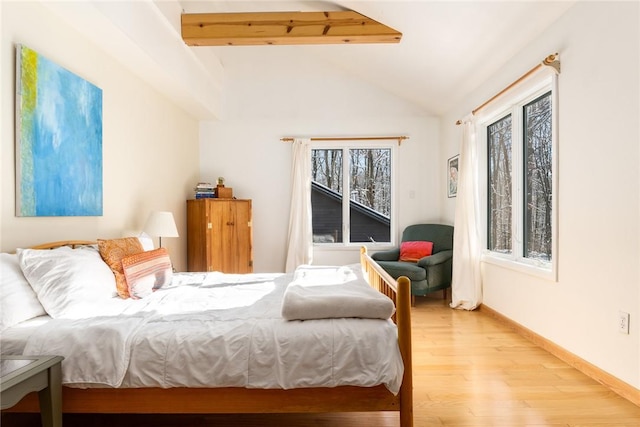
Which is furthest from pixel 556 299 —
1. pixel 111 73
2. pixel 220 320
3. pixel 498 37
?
pixel 111 73

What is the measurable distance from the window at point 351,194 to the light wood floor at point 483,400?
2627 millimetres

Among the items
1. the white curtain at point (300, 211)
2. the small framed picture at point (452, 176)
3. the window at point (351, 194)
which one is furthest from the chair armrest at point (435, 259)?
the white curtain at point (300, 211)

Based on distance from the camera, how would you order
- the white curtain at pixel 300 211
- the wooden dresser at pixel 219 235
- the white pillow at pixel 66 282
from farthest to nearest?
the white curtain at pixel 300 211 < the wooden dresser at pixel 219 235 < the white pillow at pixel 66 282

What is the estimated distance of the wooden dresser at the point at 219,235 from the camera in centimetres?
460

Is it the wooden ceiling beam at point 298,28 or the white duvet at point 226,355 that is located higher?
the wooden ceiling beam at point 298,28

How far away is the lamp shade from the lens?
3.50 meters

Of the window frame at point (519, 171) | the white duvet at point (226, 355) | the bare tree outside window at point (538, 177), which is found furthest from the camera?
the bare tree outside window at point (538, 177)

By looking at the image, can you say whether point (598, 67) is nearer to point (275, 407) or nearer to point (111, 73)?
point (275, 407)

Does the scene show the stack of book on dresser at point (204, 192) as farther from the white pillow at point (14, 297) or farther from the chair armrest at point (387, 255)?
the white pillow at point (14, 297)

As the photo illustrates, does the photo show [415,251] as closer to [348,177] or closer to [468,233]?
[468,233]

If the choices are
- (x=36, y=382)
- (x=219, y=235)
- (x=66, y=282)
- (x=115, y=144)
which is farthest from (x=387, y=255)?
(x=36, y=382)

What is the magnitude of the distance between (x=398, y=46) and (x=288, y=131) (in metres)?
1.98

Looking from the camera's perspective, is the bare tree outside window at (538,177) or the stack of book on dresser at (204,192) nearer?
the bare tree outside window at (538,177)

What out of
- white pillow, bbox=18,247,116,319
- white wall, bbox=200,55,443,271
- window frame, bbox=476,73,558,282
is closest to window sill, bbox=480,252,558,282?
window frame, bbox=476,73,558,282
